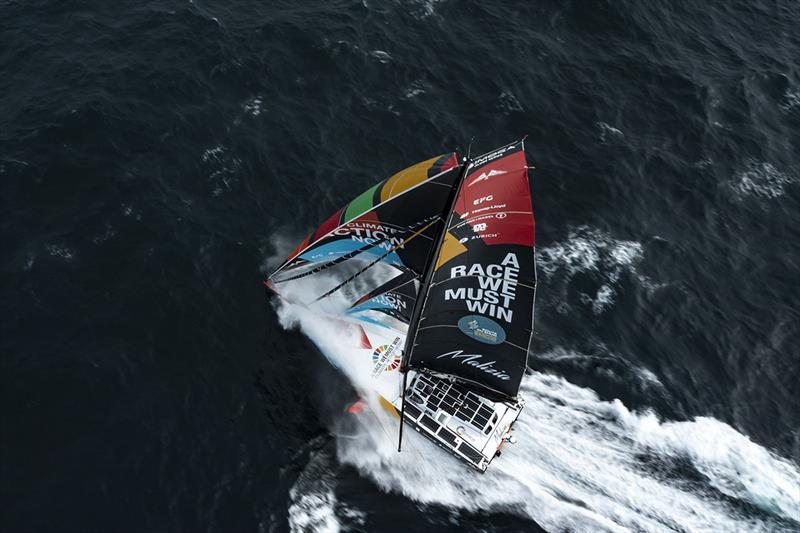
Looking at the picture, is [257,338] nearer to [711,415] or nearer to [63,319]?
[63,319]

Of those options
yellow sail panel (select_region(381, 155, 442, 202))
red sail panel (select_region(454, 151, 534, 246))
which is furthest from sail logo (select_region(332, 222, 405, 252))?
red sail panel (select_region(454, 151, 534, 246))

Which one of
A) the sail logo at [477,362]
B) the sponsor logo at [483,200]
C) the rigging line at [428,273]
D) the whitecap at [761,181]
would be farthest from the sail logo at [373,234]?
the whitecap at [761,181]

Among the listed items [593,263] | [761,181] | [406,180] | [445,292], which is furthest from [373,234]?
[761,181]

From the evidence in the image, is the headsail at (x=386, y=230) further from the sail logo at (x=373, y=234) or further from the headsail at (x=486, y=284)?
the headsail at (x=486, y=284)

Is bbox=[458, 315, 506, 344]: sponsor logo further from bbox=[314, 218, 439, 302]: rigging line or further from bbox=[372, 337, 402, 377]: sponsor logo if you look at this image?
bbox=[372, 337, 402, 377]: sponsor logo

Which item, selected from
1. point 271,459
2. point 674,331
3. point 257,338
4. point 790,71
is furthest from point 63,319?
point 790,71

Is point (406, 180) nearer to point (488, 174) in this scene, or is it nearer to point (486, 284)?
point (488, 174)
